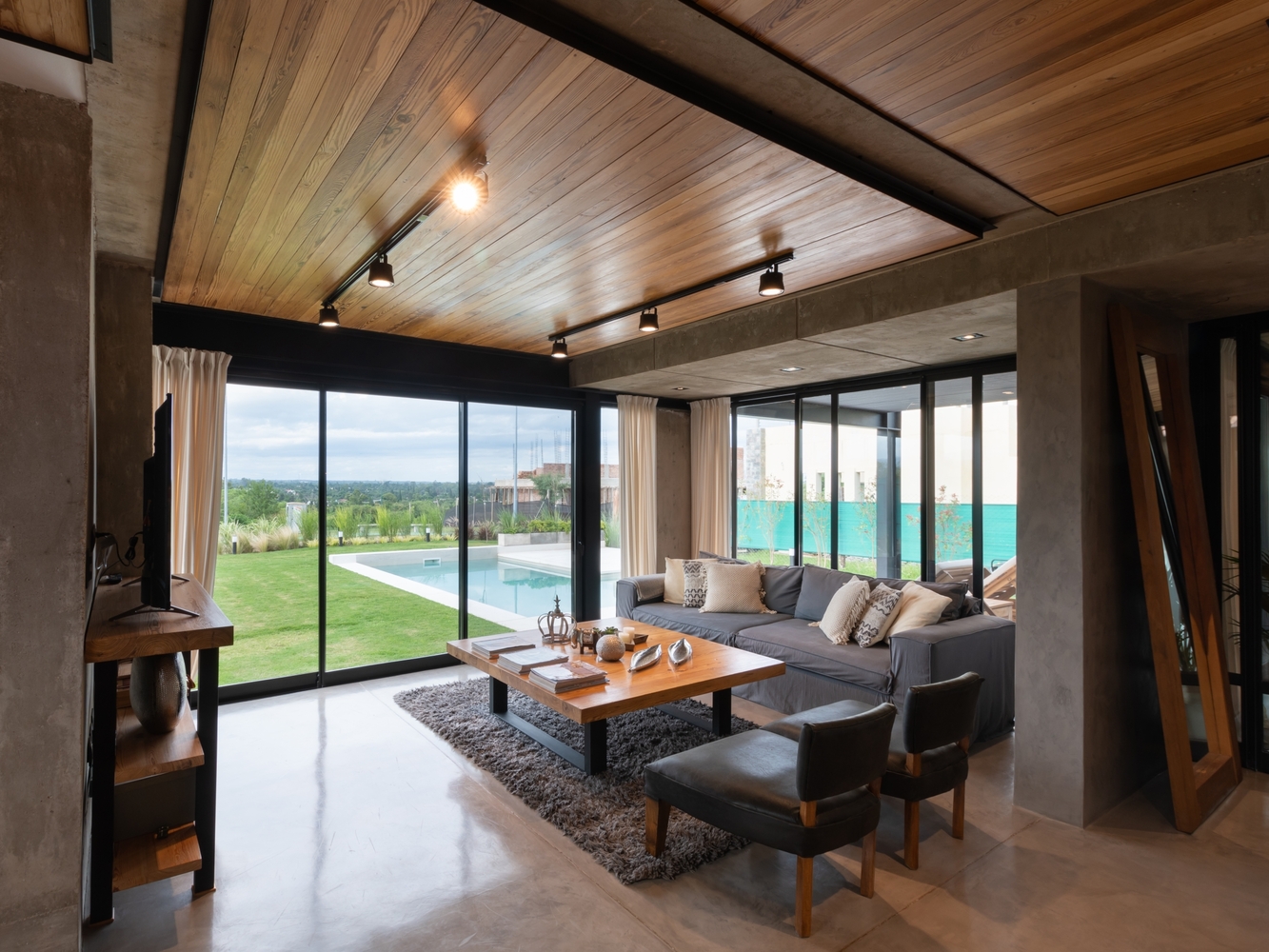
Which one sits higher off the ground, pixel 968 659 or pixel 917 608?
pixel 917 608

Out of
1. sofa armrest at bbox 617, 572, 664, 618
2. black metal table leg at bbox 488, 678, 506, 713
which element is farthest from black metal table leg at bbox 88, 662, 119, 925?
sofa armrest at bbox 617, 572, 664, 618

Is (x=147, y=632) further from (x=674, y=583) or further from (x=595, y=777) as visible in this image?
(x=674, y=583)

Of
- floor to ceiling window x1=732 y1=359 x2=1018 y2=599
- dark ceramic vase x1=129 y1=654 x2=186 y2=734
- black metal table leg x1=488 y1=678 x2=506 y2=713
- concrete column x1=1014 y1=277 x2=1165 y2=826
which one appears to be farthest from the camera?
floor to ceiling window x1=732 y1=359 x2=1018 y2=599

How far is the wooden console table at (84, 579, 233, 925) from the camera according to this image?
2.11m

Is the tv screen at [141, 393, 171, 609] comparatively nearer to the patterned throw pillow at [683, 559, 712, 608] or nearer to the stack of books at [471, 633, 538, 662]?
the stack of books at [471, 633, 538, 662]

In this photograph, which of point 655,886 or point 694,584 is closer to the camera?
point 655,886

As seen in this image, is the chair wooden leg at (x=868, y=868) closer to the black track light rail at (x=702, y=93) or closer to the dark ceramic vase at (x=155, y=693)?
the black track light rail at (x=702, y=93)

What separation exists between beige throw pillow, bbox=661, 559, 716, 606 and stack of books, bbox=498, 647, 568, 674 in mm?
1856

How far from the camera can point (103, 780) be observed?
7.06ft

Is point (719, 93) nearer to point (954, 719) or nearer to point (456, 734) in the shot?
point (954, 719)

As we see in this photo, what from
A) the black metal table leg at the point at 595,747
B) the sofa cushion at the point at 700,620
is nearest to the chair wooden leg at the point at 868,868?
the black metal table leg at the point at 595,747

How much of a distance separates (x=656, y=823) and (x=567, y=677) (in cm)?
85

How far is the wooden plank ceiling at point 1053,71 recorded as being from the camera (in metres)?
1.61

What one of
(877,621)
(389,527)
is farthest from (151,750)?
(877,621)
